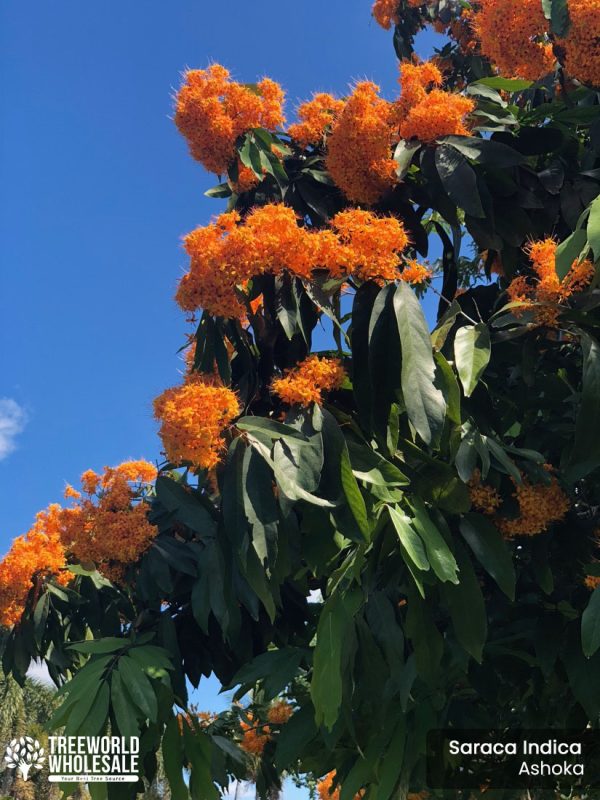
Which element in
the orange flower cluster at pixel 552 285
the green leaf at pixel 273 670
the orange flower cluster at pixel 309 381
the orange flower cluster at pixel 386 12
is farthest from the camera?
the orange flower cluster at pixel 386 12

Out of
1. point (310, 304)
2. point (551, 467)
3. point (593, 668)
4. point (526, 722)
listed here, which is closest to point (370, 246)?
point (310, 304)

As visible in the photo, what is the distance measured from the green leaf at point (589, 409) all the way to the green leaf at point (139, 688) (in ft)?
5.91

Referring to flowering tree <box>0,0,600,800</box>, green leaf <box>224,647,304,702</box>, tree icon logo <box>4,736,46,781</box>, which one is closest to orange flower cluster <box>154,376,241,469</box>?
flowering tree <box>0,0,600,800</box>

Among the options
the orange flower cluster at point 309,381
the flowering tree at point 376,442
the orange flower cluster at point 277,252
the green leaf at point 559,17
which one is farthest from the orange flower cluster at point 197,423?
the green leaf at point 559,17

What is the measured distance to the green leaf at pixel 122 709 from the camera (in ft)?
9.99

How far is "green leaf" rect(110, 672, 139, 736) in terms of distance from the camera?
9.99 ft

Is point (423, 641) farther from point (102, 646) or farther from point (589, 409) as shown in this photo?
point (102, 646)

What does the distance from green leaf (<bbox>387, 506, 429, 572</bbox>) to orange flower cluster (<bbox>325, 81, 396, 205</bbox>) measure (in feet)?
4.60

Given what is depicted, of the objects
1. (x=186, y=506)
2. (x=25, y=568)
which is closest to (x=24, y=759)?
(x=25, y=568)

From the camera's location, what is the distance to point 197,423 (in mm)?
2537

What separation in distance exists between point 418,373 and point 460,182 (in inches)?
40.0

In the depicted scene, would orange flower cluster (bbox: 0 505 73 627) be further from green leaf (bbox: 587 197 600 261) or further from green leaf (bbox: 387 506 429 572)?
green leaf (bbox: 587 197 600 261)

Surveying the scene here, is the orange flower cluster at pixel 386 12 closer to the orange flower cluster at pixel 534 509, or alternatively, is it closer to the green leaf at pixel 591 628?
the orange flower cluster at pixel 534 509

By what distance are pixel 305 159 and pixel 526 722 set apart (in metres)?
2.90
